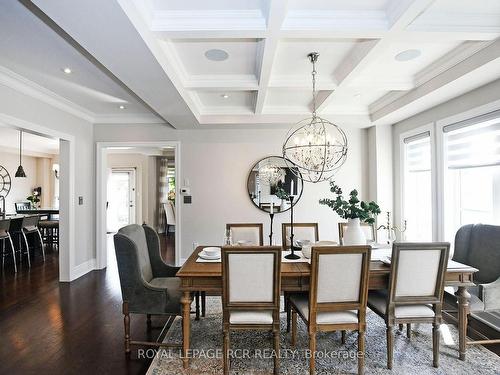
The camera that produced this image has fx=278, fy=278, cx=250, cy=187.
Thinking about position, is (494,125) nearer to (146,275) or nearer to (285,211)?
(285,211)

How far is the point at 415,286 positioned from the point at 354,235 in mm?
616

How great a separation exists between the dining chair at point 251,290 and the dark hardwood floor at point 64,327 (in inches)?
34.7

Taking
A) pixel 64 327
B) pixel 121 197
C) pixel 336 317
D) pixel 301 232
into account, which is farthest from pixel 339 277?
pixel 121 197

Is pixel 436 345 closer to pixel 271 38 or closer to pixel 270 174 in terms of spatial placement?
pixel 271 38

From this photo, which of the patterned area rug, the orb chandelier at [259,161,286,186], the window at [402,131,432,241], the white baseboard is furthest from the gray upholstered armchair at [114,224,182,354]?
the window at [402,131,432,241]

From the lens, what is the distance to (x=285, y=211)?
4.79 metres

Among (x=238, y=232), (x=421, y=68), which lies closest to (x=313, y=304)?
(x=238, y=232)

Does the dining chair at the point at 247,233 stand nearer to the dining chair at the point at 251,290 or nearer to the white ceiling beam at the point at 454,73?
the dining chair at the point at 251,290

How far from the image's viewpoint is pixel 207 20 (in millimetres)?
1995

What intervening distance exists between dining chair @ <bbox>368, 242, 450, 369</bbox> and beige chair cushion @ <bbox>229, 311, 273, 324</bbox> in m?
0.92

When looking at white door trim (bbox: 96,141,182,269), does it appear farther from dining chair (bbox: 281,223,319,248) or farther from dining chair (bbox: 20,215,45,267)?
dining chair (bbox: 281,223,319,248)

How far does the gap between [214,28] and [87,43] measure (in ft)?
2.98

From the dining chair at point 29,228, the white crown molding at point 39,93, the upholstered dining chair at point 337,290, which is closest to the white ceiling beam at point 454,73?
the upholstered dining chair at point 337,290

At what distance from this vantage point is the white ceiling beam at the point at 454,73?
2328 millimetres
